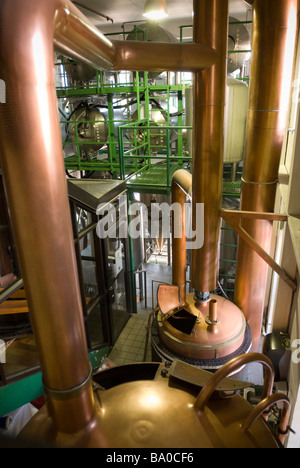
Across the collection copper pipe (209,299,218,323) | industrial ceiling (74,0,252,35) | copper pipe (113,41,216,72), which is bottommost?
copper pipe (209,299,218,323)

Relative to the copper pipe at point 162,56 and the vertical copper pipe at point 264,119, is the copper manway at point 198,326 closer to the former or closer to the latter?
the vertical copper pipe at point 264,119

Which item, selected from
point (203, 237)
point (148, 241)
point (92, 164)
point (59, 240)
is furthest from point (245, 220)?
point (148, 241)

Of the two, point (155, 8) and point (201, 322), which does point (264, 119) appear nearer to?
point (201, 322)

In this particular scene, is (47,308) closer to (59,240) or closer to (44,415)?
(59,240)

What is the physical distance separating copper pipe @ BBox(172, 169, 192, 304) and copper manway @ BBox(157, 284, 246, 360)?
20 centimetres

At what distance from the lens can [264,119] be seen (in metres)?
4.45

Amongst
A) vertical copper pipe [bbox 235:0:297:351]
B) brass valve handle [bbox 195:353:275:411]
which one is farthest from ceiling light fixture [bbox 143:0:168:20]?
brass valve handle [bbox 195:353:275:411]

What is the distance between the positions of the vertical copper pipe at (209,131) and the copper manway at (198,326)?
2.04 ft

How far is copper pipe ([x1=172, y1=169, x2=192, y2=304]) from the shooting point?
4925mm

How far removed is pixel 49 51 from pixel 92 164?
7.81m

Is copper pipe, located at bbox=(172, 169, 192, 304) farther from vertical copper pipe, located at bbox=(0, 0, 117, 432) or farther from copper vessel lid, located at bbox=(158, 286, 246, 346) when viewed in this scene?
vertical copper pipe, located at bbox=(0, 0, 117, 432)

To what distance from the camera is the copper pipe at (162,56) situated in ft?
9.82

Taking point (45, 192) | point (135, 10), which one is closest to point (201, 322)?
point (45, 192)

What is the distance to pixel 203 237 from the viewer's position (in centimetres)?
447
